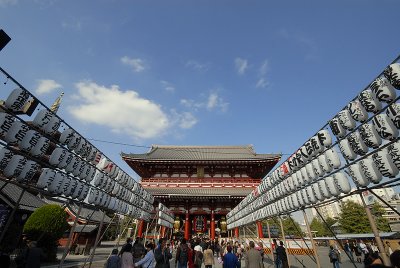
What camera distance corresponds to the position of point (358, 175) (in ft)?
21.9

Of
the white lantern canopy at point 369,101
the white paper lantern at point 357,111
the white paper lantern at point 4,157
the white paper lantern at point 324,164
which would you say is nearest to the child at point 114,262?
the white paper lantern at point 4,157

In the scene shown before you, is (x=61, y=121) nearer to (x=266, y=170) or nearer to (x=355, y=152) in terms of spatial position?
(x=355, y=152)

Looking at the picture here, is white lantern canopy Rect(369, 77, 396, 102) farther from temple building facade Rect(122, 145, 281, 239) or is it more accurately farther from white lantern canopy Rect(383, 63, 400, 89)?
temple building facade Rect(122, 145, 281, 239)

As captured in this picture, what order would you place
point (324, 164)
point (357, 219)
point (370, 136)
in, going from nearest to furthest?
1. point (370, 136)
2. point (324, 164)
3. point (357, 219)

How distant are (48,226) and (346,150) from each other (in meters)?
16.2

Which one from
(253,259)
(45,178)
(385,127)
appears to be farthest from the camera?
(45,178)

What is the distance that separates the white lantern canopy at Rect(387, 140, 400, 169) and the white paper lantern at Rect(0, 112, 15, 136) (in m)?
9.85

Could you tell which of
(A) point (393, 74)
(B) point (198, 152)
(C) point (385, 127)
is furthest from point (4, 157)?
(B) point (198, 152)

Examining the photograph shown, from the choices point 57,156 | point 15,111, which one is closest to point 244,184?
point 57,156

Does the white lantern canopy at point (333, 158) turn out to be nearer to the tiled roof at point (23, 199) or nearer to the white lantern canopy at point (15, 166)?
the white lantern canopy at point (15, 166)

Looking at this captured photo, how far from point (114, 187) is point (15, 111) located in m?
6.60

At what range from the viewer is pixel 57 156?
8.41 m

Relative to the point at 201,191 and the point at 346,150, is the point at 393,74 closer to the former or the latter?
the point at 346,150

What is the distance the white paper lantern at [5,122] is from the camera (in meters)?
6.17
